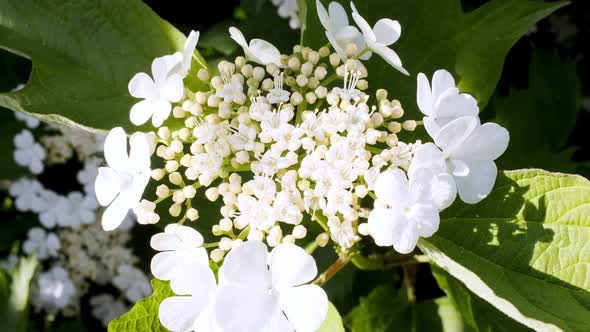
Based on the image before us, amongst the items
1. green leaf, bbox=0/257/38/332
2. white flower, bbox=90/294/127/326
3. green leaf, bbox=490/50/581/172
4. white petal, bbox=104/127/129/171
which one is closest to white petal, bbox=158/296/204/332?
white petal, bbox=104/127/129/171

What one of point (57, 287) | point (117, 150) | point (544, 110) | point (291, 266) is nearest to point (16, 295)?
point (57, 287)

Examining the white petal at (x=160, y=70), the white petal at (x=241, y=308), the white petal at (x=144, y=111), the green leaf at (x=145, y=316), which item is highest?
the white petal at (x=160, y=70)

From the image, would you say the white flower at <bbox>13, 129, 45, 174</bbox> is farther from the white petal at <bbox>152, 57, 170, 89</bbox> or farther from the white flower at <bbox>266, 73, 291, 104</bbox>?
the white flower at <bbox>266, 73, 291, 104</bbox>

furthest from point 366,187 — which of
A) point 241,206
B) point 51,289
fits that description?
point 51,289

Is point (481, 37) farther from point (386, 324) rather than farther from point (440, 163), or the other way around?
point (386, 324)

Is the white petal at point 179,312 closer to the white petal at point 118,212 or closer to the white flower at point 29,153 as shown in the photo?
the white petal at point 118,212

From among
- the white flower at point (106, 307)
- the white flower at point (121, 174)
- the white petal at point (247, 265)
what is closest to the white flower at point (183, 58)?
the white flower at point (121, 174)
